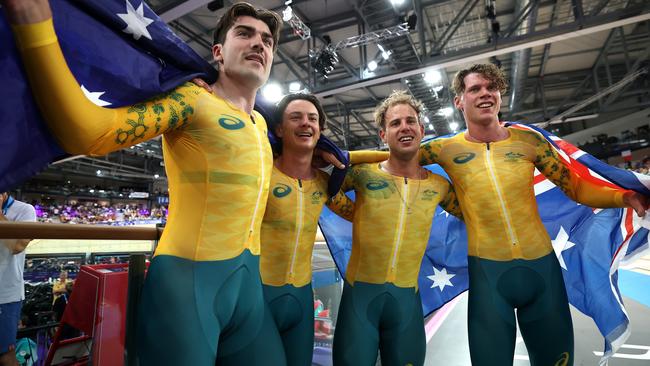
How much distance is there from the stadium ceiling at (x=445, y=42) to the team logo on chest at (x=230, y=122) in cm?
473

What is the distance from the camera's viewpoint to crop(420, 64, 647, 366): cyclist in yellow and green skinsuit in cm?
198

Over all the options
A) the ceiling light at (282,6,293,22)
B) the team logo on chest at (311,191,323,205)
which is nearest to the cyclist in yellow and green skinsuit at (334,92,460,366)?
the team logo on chest at (311,191,323,205)

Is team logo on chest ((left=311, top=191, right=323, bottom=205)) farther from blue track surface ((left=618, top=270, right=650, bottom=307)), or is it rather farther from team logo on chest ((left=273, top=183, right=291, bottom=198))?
blue track surface ((left=618, top=270, right=650, bottom=307))

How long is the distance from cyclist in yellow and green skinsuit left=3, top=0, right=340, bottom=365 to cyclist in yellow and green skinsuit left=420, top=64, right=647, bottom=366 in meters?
1.27

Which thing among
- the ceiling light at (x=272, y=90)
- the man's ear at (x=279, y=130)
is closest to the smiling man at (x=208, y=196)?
the man's ear at (x=279, y=130)

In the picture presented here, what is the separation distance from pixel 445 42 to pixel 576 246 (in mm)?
5431

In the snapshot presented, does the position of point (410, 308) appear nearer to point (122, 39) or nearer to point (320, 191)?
point (320, 191)

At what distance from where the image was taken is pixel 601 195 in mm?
2127

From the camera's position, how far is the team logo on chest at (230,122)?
59.4 inches

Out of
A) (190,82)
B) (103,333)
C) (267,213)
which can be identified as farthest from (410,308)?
(103,333)

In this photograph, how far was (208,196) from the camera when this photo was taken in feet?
4.70

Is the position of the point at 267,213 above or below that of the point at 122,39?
below

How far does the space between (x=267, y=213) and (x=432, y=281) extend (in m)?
1.69

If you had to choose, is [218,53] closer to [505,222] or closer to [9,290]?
[505,222]
